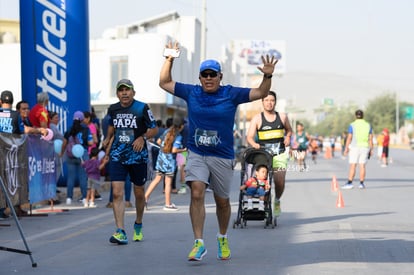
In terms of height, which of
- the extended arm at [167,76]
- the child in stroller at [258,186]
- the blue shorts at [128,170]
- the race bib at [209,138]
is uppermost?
the extended arm at [167,76]

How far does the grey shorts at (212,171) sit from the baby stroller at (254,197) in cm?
303

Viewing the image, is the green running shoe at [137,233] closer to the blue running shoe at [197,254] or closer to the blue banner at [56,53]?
the blue running shoe at [197,254]

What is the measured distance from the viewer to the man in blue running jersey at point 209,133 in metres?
8.87

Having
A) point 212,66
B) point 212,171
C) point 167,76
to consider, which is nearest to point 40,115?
point 167,76

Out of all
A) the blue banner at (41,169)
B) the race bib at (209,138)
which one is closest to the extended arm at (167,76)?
the race bib at (209,138)

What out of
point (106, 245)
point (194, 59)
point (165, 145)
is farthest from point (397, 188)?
point (194, 59)

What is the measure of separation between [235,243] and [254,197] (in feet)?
6.08

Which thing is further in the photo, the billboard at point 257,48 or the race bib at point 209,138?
the billboard at point 257,48

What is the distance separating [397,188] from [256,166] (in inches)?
422

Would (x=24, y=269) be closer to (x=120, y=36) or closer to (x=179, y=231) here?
(x=179, y=231)

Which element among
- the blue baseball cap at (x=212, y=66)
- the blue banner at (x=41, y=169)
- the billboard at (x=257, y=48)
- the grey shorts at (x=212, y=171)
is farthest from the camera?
the billboard at (x=257, y=48)

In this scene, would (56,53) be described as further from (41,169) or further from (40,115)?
(41,169)

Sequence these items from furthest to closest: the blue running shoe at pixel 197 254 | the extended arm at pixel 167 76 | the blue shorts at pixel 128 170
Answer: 1. the blue shorts at pixel 128 170
2. the extended arm at pixel 167 76
3. the blue running shoe at pixel 197 254

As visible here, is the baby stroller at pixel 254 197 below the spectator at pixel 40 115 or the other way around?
below
